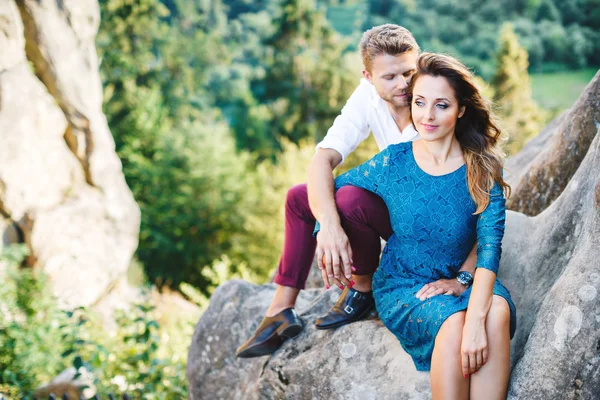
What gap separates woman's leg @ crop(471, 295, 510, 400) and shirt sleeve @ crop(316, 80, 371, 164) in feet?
3.92

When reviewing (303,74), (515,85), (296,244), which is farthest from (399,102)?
(303,74)

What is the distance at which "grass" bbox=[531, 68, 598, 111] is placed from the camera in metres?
30.0

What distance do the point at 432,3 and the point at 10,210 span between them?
29.0 m

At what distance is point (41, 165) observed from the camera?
11500 millimetres

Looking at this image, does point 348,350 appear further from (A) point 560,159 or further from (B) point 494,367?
(A) point 560,159

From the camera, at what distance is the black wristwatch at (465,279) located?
2271 mm

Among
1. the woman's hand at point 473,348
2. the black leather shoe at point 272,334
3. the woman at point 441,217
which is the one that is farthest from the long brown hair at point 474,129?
the black leather shoe at point 272,334

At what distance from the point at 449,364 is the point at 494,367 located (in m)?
0.15

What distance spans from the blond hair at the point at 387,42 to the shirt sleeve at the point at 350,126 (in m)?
0.18

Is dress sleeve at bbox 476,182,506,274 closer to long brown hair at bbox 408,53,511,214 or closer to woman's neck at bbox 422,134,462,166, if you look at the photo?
long brown hair at bbox 408,53,511,214

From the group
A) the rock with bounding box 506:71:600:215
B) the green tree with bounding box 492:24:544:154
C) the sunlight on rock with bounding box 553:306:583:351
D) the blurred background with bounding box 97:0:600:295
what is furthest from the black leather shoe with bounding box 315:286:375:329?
the green tree with bounding box 492:24:544:154

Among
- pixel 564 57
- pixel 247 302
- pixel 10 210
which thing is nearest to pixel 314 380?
pixel 247 302

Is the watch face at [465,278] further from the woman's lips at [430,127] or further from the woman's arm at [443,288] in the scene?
the woman's lips at [430,127]

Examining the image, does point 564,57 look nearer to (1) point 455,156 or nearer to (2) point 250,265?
(2) point 250,265
